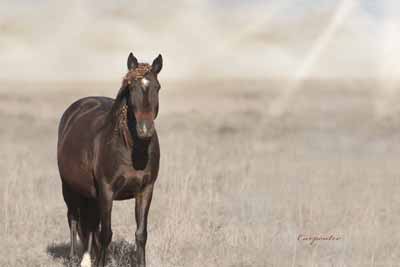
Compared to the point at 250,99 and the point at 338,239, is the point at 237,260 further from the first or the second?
the point at 250,99

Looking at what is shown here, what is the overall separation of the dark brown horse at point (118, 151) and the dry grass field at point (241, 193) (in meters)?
1.18

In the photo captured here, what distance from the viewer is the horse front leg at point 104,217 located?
20.5 ft

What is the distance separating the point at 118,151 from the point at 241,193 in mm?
6087

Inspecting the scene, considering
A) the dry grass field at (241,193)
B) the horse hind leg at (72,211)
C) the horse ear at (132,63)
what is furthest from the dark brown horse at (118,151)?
the dry grass field at (241,193)

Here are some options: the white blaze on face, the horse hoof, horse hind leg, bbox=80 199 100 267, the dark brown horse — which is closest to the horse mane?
the dark brown horse

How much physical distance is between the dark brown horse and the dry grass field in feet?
3.86

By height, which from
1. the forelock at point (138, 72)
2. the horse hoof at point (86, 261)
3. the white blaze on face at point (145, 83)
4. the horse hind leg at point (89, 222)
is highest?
the forelock at point (138, 72)

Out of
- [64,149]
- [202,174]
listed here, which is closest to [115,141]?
[64,149]

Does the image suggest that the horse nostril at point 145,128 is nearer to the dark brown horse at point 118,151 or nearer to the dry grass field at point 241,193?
the dark brown horse at point 118,151

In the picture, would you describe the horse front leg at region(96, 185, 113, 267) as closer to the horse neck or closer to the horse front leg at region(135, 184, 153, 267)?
the horse front leg at region(135, 184, 153, 267)

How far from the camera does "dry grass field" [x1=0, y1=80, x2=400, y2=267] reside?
8.20 m

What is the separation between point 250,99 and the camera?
2977cm

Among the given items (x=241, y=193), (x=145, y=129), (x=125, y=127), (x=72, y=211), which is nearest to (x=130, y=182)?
(x=125, y=127)

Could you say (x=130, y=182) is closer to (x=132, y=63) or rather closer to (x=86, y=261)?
(x=132, y=63)
